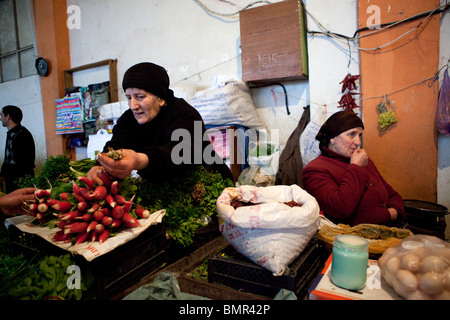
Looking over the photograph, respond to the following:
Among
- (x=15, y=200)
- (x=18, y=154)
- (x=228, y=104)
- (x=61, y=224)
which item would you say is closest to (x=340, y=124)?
(x=228, y=104)

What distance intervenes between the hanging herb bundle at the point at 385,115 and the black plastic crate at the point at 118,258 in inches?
95.3

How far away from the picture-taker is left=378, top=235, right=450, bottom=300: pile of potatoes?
0.83 metres

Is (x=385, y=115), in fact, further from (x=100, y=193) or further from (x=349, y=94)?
(x=100, y=193)

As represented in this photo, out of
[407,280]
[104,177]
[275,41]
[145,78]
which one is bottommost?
[407,280]

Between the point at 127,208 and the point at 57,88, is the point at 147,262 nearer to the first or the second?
the point at 127,208

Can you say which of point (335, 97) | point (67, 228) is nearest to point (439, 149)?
point (335, 97)

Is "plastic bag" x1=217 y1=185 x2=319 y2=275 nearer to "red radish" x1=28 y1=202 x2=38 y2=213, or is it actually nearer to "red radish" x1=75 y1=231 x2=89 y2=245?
"red radish" x1=75 y1=231 x2=89 y2=245

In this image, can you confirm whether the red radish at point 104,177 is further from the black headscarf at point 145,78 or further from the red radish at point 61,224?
the black headscarf at point 145,78

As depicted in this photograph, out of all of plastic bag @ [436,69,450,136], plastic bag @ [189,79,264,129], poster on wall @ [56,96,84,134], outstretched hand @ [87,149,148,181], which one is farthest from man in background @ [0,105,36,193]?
plastic bag @ [436,69,450,136]

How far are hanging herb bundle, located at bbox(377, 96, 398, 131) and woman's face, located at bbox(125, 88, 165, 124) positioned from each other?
2.22 m

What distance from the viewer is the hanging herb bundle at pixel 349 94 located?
2.87 meters

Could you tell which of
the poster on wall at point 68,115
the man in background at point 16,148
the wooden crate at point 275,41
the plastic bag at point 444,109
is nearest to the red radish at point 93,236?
the wooden crate at point 275,41

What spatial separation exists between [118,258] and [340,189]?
4.47ft

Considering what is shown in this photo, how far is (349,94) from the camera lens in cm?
290
